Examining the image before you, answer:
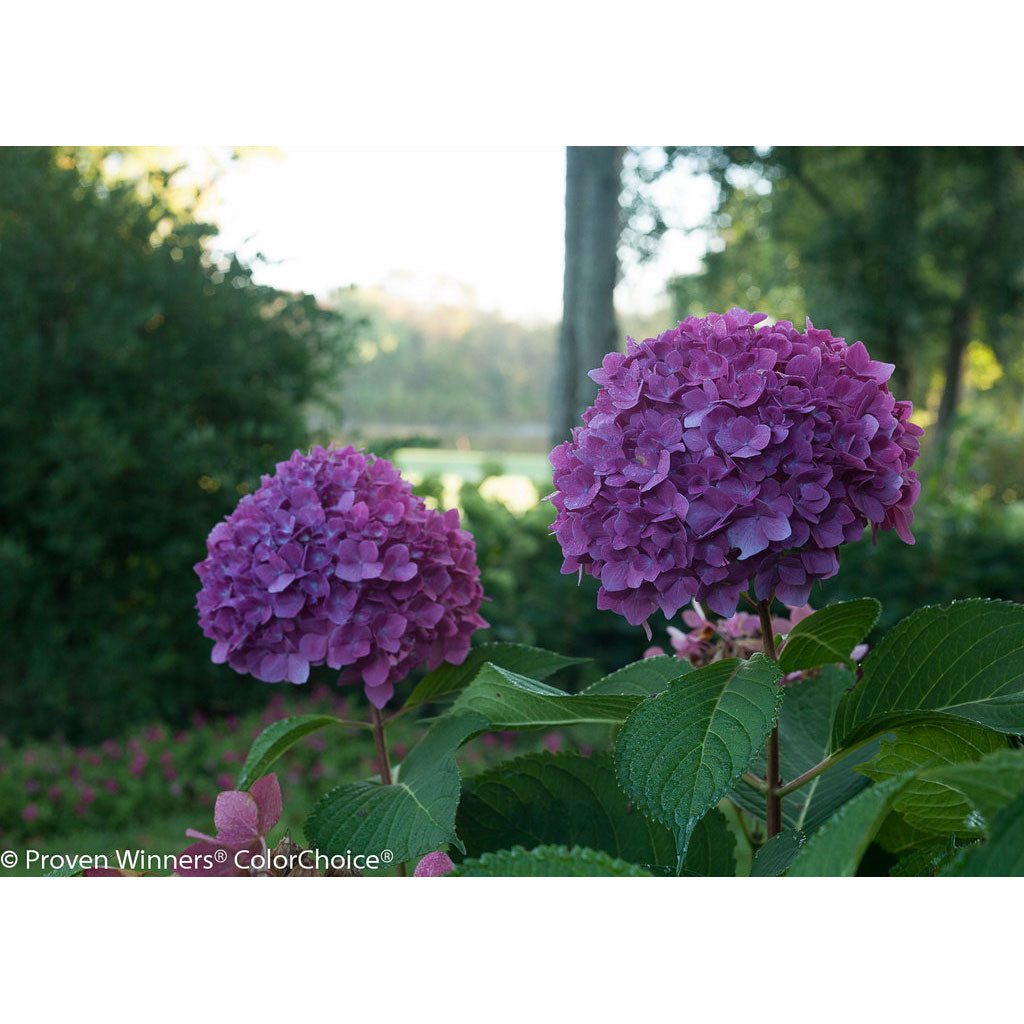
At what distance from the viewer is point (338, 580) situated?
0.98 meters

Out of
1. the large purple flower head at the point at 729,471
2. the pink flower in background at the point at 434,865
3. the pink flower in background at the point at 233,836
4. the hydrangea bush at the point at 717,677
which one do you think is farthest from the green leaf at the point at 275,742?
the large purple flower head at the point at 729,471

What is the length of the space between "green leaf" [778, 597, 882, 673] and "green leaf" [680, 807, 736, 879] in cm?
15

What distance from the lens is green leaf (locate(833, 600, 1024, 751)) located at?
2.44 feet

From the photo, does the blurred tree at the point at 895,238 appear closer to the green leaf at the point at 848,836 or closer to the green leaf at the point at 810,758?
the green leaf at the point at 810,758

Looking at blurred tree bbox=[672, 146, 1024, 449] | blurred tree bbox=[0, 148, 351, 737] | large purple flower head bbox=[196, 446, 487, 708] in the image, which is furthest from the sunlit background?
blurred tree bbox=[672, 146, 1024, 449]

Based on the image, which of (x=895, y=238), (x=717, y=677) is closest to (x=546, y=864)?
(x=717, y=677)

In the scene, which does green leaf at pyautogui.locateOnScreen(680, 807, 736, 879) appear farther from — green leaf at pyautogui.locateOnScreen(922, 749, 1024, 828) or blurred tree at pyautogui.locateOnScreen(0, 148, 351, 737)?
blurred tree at pyautogui.locateOnScreen(0, 148, 351, 737)

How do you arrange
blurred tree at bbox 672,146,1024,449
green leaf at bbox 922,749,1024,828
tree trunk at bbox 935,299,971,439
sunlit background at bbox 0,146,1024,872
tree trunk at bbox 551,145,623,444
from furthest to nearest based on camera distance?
1. tree trunk at bbox 935,299,971,439
2. blurred tree at bbox 672,146,1024,449
3. tree trunk at bbox 551,145,623,444
4. sunlit background at bbox 0,146,1024,872
5. green leaf at bbox 922,749,1024,828

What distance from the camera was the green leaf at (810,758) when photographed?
2.83 ft

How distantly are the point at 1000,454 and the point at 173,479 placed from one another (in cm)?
1192

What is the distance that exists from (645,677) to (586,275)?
5.16 meters

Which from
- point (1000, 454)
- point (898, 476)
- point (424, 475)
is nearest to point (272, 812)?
point (898, 476)

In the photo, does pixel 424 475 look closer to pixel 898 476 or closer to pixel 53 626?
pixel 53 626

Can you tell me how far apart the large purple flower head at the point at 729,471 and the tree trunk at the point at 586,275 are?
4909mm
